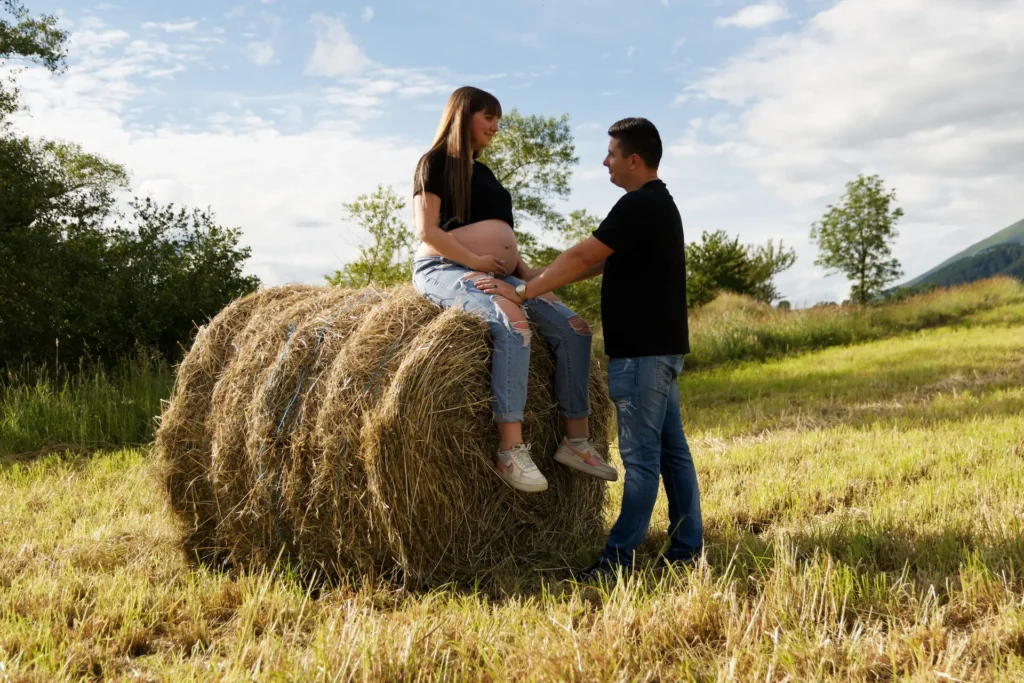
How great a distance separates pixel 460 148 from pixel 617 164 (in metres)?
0.84

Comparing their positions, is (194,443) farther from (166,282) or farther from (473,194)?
(166,282)

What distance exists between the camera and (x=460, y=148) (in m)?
4.50

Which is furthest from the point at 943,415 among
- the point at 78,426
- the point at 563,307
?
the point at 78,426

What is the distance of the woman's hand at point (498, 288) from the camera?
14.0ft

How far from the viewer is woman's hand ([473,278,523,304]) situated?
4270 millimetres

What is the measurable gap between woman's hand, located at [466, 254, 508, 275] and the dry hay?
12.0 inches

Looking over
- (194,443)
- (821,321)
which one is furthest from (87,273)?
(821,321)

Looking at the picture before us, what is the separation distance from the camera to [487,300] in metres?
4.22

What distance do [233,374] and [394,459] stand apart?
1.22 metres

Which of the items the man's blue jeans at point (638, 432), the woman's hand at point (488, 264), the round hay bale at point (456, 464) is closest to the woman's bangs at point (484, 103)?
the woman's hand at point (488, 264)

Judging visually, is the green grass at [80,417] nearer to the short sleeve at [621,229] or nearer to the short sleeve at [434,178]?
the short sleeve at [434,178]

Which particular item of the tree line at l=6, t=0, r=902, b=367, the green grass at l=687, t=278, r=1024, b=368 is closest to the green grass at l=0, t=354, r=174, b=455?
the tree line at l=6, t=0, r=902, b=367

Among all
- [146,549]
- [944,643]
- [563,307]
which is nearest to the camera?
[944,643]

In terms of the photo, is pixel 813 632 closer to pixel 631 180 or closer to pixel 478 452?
pixel 478 452
